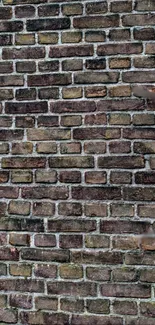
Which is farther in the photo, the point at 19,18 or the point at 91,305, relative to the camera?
the point at 19,18

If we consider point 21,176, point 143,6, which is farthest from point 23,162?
point 143,6

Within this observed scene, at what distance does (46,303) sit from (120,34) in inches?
56.7

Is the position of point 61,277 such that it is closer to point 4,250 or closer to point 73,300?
point 73,300

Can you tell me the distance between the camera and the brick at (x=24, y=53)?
2.05m

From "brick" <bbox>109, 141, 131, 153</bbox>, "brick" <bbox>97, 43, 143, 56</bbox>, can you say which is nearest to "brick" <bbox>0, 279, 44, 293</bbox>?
"brick" <bbox>109, 141, 131, 153</bbox>

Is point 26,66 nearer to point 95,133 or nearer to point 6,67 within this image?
point 6,67

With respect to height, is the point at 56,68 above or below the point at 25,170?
above

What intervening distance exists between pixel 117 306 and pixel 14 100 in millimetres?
1189

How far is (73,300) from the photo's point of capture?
195 centimetres

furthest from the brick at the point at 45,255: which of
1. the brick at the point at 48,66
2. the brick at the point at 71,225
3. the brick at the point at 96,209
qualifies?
the brick at the point at 48,66

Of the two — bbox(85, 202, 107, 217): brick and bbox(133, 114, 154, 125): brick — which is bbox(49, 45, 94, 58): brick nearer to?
bbox(133, 114, 154, 125): brick

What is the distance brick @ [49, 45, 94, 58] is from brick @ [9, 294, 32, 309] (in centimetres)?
127

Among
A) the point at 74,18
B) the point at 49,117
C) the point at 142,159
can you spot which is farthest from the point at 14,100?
the point at 142,159

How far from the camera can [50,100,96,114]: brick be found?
78.9 inches
